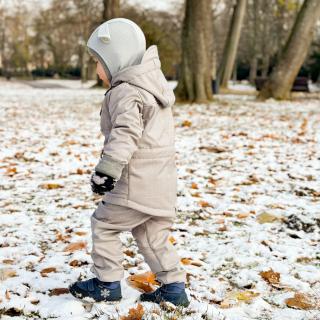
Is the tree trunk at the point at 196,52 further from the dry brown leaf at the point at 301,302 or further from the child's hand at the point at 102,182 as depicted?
the child's hand at the point at 102,182

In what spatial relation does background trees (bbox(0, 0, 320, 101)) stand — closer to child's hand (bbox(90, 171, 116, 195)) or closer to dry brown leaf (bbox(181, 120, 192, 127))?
dry brown leaf (bbox(181, 120, 192, 127))

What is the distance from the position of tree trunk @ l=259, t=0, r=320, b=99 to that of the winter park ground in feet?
20.5

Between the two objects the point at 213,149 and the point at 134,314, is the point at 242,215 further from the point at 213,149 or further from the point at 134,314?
the point at 213,149

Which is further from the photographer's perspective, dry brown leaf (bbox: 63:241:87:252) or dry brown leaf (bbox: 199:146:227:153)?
dry brown leaf (bbox: 199:146:227:153)

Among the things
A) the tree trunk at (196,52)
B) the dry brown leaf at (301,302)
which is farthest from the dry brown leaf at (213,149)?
the tree trunk at (196,52)

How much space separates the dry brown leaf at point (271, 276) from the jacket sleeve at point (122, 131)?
1.40 m

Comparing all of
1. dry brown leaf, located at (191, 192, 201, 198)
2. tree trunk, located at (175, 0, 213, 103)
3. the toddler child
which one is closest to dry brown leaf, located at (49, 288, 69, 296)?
the toddler child

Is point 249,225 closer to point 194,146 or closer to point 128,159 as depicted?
point 128,159

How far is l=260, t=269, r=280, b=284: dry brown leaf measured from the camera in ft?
9.52

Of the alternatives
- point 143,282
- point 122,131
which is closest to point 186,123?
point 143,282

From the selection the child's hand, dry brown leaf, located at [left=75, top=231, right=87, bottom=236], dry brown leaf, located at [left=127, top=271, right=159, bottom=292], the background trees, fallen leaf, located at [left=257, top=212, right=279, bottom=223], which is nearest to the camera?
the child's hand

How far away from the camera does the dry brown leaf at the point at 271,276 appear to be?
290cm

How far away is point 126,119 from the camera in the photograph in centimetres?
212

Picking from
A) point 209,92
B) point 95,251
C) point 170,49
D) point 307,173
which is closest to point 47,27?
point 170,49
